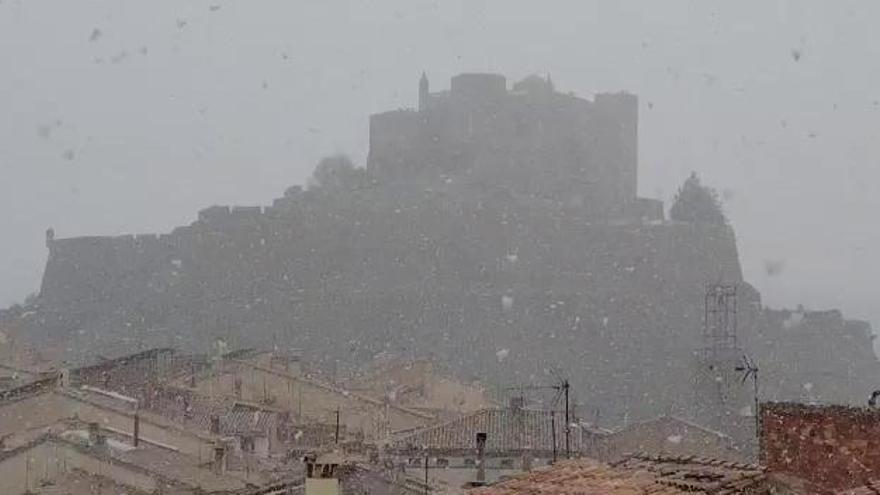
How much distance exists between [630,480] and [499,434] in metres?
16.9

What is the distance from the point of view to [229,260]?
59688mm

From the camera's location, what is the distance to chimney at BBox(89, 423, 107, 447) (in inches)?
750

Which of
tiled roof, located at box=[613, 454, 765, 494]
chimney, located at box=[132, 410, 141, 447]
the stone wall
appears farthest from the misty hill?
the stone wall

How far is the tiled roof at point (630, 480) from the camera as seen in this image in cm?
750

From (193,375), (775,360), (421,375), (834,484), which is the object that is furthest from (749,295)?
(834,484)

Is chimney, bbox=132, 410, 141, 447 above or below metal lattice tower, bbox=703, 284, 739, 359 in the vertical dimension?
below

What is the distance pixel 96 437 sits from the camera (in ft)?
64.0

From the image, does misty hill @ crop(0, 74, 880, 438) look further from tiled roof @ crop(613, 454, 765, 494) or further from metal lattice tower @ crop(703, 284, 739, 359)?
tiled roof @ crop(613, 454, 765, 494)

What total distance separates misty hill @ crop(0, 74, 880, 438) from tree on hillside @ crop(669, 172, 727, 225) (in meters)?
0.13

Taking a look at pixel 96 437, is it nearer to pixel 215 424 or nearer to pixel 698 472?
pixel 215 424

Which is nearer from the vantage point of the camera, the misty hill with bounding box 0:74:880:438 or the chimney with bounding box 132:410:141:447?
the chimney with bounding box 132:410:141:447

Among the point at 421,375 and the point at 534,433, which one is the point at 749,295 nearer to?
the point at 421,375

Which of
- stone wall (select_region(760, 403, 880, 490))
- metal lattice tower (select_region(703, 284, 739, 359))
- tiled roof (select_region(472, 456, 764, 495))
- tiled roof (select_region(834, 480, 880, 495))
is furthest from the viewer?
metal lattice tower (select_region(703, 284, 739, 359))

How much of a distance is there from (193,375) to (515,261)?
2671 centimetres
